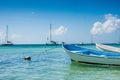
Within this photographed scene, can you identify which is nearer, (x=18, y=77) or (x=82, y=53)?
(x=18, y=77)

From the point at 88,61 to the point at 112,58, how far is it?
241 centimetres

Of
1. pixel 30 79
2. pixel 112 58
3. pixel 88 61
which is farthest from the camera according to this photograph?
pixel 88 61

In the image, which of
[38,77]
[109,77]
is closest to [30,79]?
[38,77]

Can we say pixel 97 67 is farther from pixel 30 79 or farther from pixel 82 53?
pixel 30 79

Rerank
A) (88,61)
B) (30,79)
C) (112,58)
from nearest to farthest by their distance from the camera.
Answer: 1. (30,79)
2. (112,58)
3. (88,61)

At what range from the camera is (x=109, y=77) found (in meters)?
17.5

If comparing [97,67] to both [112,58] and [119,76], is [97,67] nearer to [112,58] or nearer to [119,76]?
[112,58]

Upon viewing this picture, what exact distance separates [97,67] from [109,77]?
5049mm

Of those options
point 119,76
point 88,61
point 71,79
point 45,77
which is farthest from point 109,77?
point 88,61

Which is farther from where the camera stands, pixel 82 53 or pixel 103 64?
pixel 82 53

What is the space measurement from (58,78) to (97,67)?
20.7 feet

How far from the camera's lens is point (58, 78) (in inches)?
677

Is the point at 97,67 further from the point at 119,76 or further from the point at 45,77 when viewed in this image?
the point at 45,77

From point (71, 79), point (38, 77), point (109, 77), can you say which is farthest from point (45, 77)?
point (109, 77)
